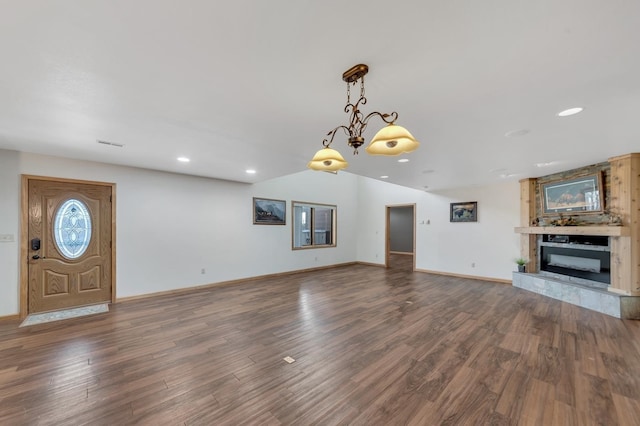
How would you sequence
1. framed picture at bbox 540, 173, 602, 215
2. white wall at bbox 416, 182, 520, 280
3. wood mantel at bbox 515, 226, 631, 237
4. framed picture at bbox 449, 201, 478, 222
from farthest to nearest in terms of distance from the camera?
framed picture at bbox 449, 201, 478, 222, white wall at bbox 416, 182, 520, 280, framed picture at bbox 540, 173, 602, 215, wood mantel at bbox 515, 226, 631, 237

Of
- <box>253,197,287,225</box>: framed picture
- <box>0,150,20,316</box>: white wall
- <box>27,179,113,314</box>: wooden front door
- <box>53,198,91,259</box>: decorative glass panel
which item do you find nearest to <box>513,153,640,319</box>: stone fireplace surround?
<box>253,197,287,225</box>: framed picture

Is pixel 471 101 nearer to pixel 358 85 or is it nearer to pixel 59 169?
pixel 358 85

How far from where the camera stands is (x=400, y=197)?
846 centimetres

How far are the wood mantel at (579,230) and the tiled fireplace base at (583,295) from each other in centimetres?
96

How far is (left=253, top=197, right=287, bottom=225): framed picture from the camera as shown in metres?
6.64

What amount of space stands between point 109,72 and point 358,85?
1827 mm

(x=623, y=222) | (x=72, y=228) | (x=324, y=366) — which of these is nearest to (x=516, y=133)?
(x=623, y=222)

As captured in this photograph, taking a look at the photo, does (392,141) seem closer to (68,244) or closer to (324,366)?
(324,366)

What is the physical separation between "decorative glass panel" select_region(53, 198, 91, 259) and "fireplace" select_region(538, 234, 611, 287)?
909cm

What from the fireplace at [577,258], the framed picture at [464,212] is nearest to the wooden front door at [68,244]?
the framed picture at [464,212]

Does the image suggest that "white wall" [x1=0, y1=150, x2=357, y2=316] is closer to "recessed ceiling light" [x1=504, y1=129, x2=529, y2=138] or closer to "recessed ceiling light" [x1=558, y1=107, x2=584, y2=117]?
"recessed ceiling light" [x1=504, y1=129, x2=529, y2=138]

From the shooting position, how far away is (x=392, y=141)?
1.83 m

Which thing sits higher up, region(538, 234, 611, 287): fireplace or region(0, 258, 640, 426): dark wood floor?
region(538, 234, 611, 287): fireplace

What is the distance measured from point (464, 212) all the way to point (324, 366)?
245 inches
